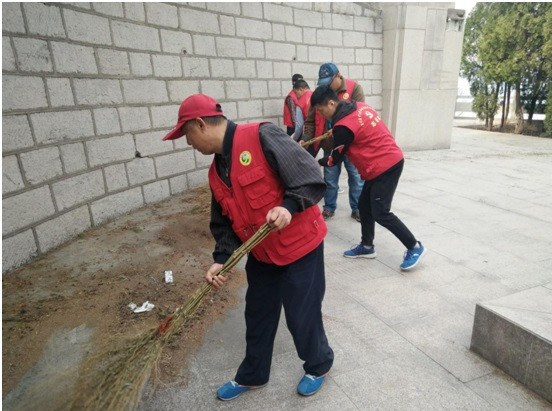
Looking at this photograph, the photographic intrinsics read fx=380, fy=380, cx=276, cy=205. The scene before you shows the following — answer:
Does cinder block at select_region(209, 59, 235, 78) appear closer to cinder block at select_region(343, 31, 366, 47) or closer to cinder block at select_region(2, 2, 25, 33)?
cinder block at select_region(2, 2, 25, 33)

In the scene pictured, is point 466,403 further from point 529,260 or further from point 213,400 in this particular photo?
point 529,260

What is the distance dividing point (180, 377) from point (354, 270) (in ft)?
6.64

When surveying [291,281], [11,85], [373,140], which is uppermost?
[11,85]

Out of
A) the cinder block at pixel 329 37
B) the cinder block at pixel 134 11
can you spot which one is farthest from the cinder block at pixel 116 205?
the cinder block at pixel 329 37

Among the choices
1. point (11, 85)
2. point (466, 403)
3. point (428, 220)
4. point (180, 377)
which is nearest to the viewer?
point (466, 403)

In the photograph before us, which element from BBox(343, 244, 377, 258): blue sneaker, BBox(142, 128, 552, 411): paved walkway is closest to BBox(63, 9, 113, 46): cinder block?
BBox(142, 128, 552, 411): paved walkway

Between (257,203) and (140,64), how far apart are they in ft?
12.5

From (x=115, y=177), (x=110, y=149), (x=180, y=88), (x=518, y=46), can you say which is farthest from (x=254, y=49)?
(x=518, y=46)

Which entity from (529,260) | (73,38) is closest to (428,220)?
(529,260)

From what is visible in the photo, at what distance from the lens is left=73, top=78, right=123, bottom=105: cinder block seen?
13.5 feet

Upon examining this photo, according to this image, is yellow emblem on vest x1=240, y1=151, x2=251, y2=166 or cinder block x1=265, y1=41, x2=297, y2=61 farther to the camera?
cinder block x1=265, y1=41, x2=297, y2=61

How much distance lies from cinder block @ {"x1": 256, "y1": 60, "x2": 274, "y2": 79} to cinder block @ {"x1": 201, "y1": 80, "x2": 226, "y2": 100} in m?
0.94

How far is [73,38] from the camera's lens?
13.1 feet

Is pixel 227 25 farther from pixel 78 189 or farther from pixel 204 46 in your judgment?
pixel 78 189
